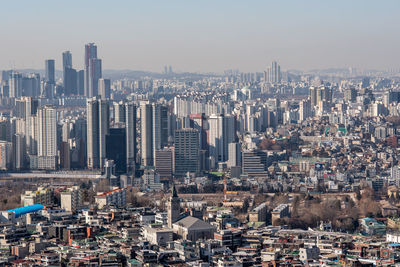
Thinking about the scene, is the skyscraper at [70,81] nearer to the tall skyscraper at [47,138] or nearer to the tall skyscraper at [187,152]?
the tall skyscraper at [47,138]

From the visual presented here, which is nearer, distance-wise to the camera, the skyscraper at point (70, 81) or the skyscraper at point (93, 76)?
the skyscraper at point (93, 76)

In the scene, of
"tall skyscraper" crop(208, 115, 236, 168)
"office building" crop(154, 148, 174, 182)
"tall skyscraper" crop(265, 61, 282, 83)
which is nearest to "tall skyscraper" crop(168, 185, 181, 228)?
"office building" crop(154, 148, 174, 182)

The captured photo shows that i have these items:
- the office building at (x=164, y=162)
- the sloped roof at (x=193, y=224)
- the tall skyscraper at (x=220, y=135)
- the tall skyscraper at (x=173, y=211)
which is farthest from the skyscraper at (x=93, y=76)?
the sloped roof at (x=193, y=224)

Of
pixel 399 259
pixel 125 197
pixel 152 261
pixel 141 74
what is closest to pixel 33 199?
pixel 125 197

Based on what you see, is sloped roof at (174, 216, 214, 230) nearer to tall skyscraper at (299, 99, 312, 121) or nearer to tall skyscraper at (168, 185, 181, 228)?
tall skyscraper at (168, 185, 181, 228)

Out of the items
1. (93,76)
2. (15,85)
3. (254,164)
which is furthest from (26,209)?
(93,76)

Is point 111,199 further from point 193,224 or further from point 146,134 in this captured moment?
point 146,134
